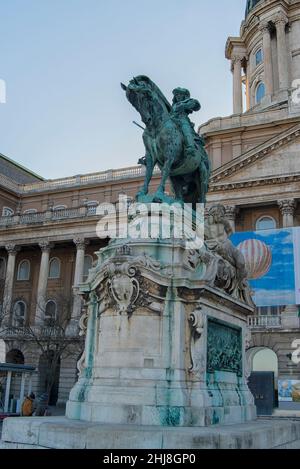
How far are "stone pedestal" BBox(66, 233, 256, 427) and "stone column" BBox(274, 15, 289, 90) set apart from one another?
46625 mm

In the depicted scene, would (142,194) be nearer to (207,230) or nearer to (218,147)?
(207,230)

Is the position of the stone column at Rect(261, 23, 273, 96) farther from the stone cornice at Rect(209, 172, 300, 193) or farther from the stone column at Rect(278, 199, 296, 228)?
the stone column at Rect(278, 199, 296, 228)

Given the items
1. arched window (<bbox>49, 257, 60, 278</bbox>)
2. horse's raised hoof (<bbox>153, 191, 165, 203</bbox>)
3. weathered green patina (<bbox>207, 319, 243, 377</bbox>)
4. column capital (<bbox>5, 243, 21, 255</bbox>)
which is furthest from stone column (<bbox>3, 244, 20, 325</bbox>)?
horse's raised hoof (<bbox>153, 191, 165, 203</bbox>)

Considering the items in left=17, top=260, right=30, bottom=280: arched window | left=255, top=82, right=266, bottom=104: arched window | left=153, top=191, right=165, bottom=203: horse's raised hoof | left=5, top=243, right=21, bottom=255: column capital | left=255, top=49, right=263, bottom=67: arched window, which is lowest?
left=153, top=191, right=165, bottom=203: horse's raised hoof

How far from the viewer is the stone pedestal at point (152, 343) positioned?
601 cm

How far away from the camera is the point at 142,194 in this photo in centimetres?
787

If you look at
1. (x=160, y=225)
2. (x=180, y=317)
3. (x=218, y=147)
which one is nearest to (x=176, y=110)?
(x=160, y=225)

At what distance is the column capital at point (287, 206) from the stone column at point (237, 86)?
2162 centimetres

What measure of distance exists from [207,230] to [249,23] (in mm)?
56949

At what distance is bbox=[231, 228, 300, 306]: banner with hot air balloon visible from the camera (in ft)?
101

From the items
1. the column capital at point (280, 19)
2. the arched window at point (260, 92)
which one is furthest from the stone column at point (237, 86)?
the column capital at point (280, 19)

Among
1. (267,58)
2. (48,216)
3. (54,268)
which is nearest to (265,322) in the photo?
(48,216)
